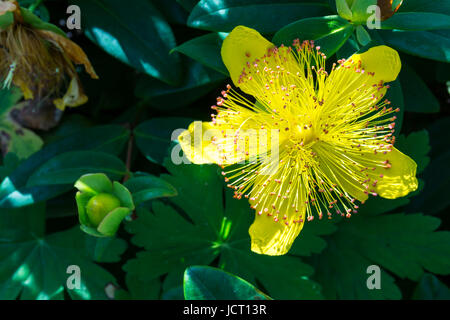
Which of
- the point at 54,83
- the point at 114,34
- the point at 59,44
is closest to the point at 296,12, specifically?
the point at 114,34

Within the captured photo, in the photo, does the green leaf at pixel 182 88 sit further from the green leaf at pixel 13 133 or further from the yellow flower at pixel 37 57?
the green leaf at pixel 13 133

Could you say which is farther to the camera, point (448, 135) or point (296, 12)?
point (448, 135)

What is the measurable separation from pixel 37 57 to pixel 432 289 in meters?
1.15

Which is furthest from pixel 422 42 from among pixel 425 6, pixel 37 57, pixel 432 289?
pixel 37 57

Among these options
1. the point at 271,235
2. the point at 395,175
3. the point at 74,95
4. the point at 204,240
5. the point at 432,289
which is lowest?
the point at 432,289

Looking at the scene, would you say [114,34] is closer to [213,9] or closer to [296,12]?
[213,9]

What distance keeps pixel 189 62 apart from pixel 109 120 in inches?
15.8

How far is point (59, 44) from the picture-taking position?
1032 mm

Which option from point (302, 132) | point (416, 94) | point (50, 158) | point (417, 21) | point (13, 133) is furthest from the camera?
point (13, 133)

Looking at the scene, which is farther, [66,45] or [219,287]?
[66,45]

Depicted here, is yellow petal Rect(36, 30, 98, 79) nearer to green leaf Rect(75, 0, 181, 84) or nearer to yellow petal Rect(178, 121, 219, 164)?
green leaf Rect(75, 0, 181, 84)

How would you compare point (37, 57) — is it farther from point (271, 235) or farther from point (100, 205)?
point (271, 235)

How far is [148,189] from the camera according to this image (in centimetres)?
96

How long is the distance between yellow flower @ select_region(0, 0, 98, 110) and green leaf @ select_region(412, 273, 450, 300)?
0.97 meters
